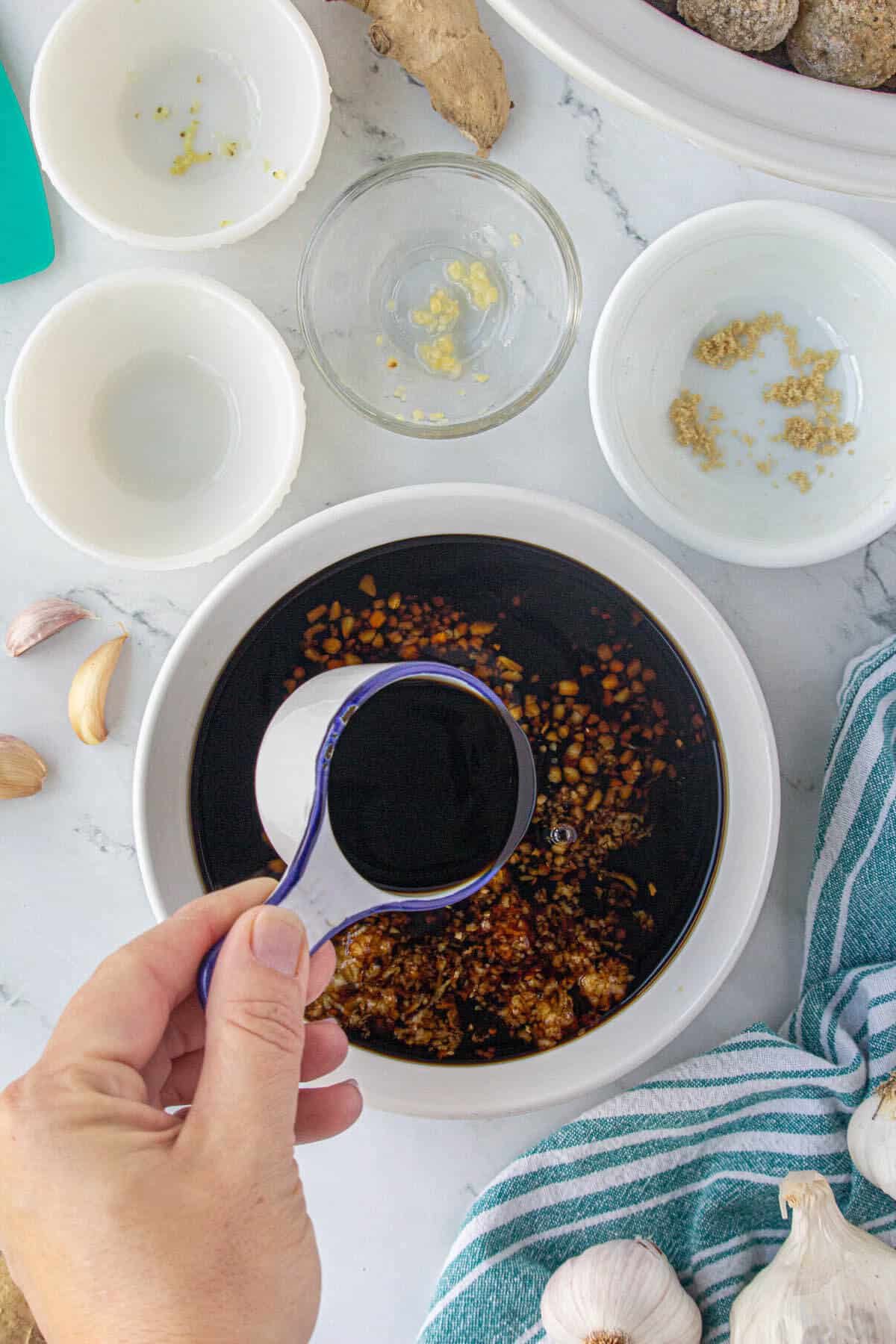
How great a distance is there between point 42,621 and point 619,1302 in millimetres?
792

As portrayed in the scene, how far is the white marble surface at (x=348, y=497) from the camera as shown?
3.14 ft

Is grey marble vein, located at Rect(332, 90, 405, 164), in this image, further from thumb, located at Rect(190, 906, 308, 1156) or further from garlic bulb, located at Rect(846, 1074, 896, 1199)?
garlic bulb, located at Rect(846, 1074, 896, 1199)

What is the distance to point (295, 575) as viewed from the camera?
0.90m

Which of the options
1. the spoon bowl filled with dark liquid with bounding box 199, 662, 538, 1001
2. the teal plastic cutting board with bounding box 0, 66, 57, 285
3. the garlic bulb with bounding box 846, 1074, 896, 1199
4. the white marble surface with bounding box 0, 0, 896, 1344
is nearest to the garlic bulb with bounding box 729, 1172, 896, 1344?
the garlic bulb with bounding box 846, 1074, 896, 1199

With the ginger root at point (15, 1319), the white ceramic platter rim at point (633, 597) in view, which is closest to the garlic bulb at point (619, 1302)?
the white ceramic platter rim at point (633, 597)

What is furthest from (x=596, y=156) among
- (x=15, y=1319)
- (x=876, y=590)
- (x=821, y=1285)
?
(x=15, y=1319)

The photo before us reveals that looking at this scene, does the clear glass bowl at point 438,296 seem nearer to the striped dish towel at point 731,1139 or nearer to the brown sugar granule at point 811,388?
the brown sugar granule at point 811,388

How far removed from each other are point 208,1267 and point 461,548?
58 centimetres

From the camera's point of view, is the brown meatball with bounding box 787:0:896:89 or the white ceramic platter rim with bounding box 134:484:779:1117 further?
the white ceramic platter rim with bounding box 134:484:779:1117

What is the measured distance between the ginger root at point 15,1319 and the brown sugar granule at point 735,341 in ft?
3.54

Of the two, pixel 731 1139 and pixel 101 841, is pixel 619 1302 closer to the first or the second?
pixel 731 1139

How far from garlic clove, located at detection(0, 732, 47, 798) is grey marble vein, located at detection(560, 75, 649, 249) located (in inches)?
29.4

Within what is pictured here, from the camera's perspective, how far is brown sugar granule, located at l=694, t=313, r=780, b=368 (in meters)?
0.96

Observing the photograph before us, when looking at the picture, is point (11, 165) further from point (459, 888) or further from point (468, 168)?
point (459, 888)
